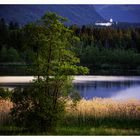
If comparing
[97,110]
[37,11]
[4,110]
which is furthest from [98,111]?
[37,11]

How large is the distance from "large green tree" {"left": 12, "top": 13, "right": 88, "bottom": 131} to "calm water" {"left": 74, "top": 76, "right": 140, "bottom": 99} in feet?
0.73

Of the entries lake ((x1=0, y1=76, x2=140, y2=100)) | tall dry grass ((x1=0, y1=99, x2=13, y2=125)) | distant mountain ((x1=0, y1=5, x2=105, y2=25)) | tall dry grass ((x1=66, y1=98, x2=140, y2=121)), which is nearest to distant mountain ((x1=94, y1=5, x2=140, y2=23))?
distant mountain ((x1=0, y1=5, x2=105, y2=25))

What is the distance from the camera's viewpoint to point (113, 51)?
24.2ft

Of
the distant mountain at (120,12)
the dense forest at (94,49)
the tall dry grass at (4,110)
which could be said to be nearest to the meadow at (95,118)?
the tall dry grass at (4,110)

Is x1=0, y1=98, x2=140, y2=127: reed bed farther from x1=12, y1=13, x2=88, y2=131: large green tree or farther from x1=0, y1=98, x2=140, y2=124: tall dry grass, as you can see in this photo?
x1=12, y1=13, x2=88, y2=131: large green tree

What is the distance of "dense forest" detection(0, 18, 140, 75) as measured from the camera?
7.18 m

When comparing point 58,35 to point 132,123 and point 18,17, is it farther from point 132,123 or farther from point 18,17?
point 132,123

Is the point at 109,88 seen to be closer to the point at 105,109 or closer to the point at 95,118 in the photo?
the point at 105,109

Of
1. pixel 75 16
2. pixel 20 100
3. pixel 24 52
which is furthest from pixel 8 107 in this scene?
pixel 75 16

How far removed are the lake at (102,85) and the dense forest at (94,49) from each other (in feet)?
0.25

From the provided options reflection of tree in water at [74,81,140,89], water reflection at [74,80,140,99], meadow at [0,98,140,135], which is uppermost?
reflection of tree in water at [74,81,140,89]

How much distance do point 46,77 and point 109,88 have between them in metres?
0.79

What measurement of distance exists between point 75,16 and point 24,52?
76 centimetres
